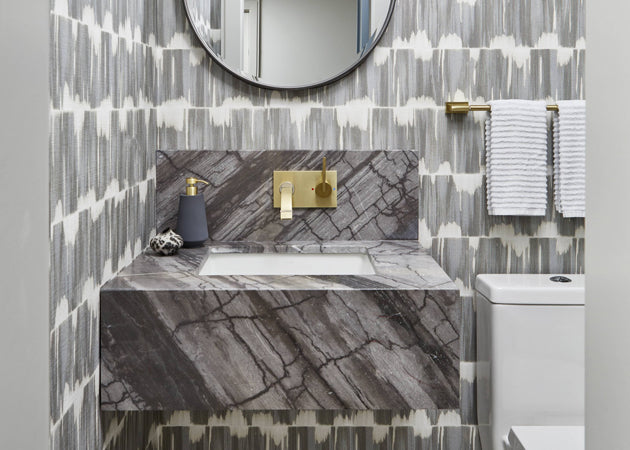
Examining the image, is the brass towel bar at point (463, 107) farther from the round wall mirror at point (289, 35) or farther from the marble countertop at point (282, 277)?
the marble countertop at point (282, 277)

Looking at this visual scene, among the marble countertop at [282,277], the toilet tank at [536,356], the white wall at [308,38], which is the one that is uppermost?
the white wall at [308,38]

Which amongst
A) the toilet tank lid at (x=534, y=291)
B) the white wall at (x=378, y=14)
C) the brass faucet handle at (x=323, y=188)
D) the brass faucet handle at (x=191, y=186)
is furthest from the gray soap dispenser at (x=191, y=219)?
the toilet tank lid at (x=534, y=291)

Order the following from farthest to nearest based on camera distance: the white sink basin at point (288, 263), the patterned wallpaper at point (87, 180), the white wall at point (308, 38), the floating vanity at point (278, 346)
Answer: the white wall at point (308, 38) < the white sink basin at point (288, 263) < the floating vanity at point (278, 346) < the patterned wallpaper at point (87, 180)

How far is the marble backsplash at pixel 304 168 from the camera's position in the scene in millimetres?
2020

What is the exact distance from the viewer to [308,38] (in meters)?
1.99

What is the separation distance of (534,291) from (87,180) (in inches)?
45.5
